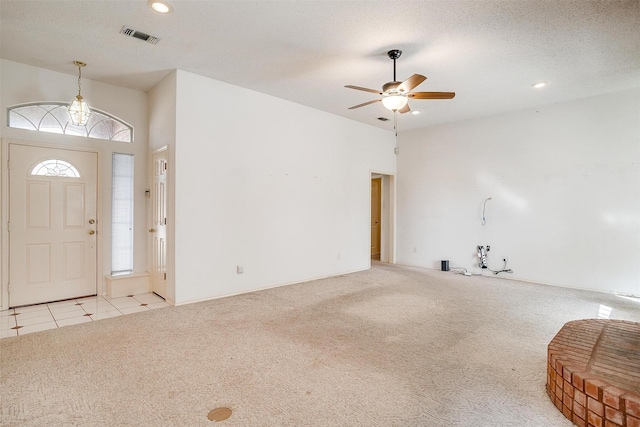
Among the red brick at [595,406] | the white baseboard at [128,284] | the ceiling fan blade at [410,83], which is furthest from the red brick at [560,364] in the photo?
the white baseboard at [128,284]

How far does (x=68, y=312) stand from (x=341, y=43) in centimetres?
458

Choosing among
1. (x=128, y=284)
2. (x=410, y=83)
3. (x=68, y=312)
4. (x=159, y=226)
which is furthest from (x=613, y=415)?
(x=128, y=284)

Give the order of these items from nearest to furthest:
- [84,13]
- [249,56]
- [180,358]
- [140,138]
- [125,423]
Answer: [125,423] < [180,358] < [84,13] < [249,56] < [140,138]

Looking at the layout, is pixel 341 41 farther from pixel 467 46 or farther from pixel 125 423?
pixel 125 423

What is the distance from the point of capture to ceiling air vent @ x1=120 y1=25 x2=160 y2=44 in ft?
10.6

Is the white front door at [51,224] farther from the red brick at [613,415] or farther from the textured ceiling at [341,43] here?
the red brick at [613,415]

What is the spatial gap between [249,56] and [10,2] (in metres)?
2.15

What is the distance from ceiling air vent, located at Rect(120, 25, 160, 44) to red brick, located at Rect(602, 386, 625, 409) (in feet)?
15.4

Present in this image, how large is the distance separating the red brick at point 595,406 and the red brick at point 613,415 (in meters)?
0.02

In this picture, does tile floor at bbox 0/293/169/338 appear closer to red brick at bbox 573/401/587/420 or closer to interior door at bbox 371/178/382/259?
red brick at bbox 573/401/587/420

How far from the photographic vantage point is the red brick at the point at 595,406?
5.70ft

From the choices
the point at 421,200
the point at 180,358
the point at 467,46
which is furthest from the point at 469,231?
the point at 180,358

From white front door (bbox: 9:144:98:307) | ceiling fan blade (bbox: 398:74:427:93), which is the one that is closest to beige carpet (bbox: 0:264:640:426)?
white front door (bbox: 9:144:98:307)

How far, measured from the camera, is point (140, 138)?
4.95 m
